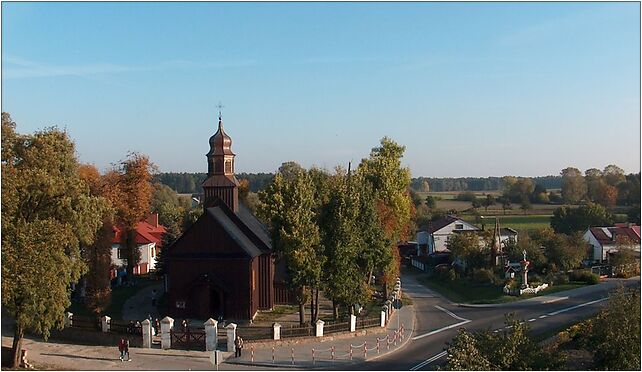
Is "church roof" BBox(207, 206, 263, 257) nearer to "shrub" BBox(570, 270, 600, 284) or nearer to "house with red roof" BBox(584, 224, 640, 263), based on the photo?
"shrub" BBox(570, 270, 600, 284)

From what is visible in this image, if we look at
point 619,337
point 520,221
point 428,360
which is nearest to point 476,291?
point 428,360

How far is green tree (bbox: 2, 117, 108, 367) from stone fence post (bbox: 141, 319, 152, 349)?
3.88 metres

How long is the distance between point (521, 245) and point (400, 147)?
14.2m

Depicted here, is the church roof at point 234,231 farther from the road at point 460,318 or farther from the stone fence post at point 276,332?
the road at point 460,318

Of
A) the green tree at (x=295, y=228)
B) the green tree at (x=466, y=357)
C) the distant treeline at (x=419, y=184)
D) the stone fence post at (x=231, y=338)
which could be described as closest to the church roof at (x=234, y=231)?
the green tree at (x=295, y=228)

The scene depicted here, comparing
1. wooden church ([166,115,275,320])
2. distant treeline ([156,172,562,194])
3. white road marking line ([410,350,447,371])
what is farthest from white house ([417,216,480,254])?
distant treeline ([156,172,562,194])

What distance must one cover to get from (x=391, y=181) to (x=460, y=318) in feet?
36.9

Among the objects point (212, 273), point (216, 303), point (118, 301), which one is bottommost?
point (118, 301)

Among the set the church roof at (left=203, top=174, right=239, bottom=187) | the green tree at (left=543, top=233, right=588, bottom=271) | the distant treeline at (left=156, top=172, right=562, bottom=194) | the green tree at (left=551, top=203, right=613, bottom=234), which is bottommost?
the green tree at (left=543, top=233, right=588, bottom=271)

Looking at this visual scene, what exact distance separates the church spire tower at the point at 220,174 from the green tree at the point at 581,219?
132 feet

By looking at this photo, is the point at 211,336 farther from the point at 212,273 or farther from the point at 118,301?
the point at 118,301

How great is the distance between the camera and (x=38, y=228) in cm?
2347

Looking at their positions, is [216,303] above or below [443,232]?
below

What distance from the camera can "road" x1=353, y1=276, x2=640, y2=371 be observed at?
26.4 m
